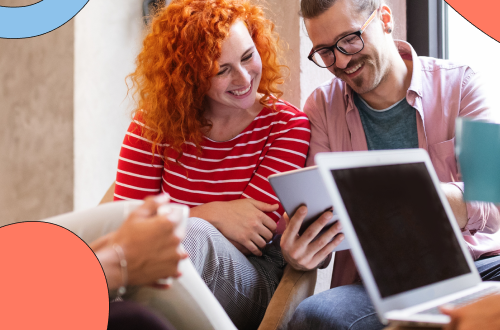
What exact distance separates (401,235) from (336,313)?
0.34m

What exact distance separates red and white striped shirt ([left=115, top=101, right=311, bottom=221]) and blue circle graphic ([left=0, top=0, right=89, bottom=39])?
82 centimetres

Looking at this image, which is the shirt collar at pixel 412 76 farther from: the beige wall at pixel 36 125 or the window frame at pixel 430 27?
the beige wall at pixel 36 125

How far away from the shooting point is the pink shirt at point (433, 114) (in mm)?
1173

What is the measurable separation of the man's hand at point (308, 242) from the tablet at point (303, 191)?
17 millimetres

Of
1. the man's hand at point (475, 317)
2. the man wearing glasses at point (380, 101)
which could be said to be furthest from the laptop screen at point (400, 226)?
the man wearing glasses at point (380, 101)

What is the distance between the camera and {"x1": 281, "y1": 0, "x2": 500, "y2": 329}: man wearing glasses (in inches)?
46.2

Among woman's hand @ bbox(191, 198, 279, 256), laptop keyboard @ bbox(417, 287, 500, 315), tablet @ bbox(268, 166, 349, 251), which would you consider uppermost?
tablet @ bbox(268, 166, 349, 251)

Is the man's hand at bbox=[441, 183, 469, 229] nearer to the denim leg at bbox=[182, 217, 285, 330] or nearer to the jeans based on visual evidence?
the jeans

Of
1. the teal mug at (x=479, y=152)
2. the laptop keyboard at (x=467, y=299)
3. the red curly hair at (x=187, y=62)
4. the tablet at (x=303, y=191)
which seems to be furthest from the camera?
the red curly hair at (x=187, y=62)

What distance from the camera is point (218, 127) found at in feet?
4.55

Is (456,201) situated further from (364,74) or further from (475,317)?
(475,317)

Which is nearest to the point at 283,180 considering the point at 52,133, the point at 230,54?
the point at 230,54

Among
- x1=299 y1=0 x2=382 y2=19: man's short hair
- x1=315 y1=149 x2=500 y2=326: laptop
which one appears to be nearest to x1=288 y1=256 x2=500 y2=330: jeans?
x1=315 y1=149 x2=500 y2=326: laptop

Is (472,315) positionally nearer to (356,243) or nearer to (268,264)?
(356,243)
